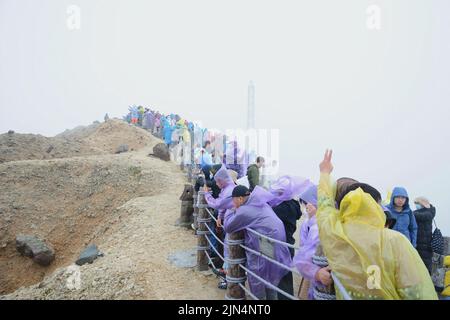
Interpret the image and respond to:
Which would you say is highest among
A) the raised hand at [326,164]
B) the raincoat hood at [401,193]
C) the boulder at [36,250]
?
the raised hand at [326,164]

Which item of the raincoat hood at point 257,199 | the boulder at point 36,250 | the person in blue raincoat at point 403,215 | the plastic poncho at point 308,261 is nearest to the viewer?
the plastic poncho at point 308,261

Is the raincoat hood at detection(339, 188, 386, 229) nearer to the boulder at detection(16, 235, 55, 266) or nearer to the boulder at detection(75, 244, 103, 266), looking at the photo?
the boulder at detection(75, 244, 103, 266)

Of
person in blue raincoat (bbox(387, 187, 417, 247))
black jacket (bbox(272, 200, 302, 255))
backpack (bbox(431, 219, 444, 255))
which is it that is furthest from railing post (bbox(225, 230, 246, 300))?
backpack (bbox(431, 219, 444, 255))

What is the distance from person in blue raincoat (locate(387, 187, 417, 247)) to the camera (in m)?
4.68

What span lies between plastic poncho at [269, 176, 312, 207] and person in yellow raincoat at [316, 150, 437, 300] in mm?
2206

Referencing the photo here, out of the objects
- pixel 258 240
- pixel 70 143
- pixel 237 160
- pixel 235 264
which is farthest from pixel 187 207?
pixel 70 143

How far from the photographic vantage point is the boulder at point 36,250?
9258mm

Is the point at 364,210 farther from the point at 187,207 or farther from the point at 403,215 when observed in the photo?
the point at 187,207

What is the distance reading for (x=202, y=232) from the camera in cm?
554

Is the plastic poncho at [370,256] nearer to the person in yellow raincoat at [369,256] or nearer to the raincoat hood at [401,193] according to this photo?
the person in yellow raincoat at [369,256]

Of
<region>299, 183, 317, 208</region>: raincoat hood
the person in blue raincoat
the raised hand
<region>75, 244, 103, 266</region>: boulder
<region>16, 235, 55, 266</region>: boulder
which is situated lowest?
<region>16, 235, 55, 266</region>: boulder

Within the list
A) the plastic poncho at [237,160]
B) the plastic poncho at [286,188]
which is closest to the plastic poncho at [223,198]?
the plastic poncho at [286,188]
